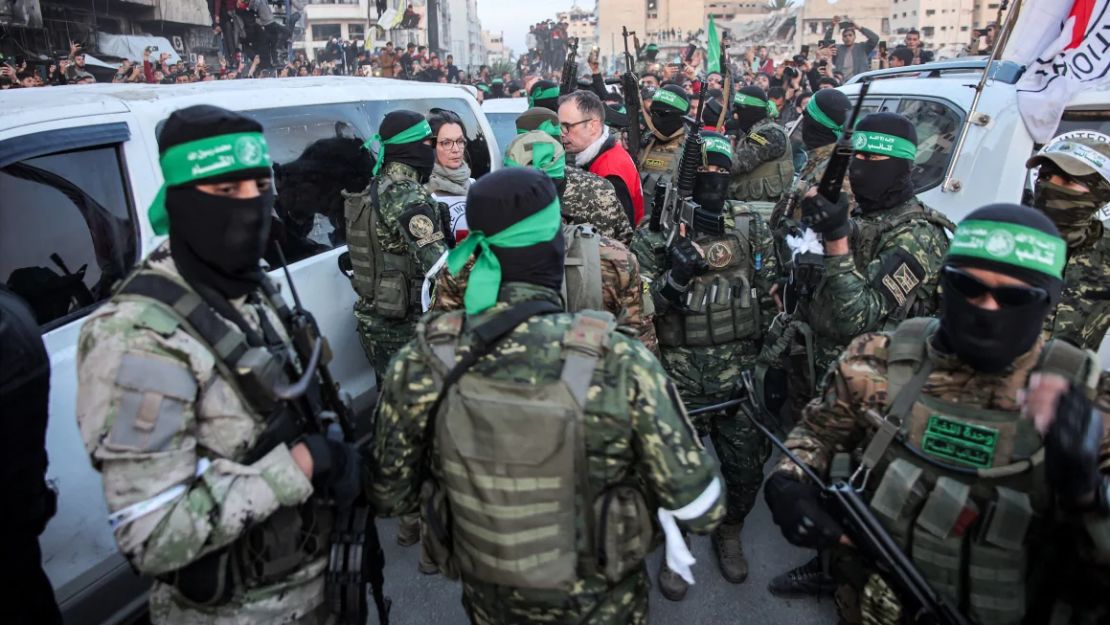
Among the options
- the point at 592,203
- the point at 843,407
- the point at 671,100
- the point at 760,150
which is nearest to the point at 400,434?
the point at 843,407

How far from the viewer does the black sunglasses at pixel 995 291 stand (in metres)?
1.67

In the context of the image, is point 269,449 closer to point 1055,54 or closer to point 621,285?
point 621,285

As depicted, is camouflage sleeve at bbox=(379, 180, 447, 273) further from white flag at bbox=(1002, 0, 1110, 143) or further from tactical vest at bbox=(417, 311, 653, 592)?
white flag at bbox=(1002, 0, 1110, 143)

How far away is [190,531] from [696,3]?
3676 cm

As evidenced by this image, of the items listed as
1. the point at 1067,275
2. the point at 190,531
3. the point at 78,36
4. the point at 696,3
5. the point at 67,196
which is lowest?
the point at 190,531

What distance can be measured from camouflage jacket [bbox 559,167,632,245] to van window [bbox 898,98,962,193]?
186cm

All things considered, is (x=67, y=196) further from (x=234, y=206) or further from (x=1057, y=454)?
(x=1057, y=454)

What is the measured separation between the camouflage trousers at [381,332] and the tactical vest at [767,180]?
3.08 metres

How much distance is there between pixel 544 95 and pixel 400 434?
6.32 metres

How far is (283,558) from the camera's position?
6.12ft

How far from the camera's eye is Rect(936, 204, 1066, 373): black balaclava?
1681mm

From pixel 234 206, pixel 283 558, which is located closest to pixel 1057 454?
pixel 283 558

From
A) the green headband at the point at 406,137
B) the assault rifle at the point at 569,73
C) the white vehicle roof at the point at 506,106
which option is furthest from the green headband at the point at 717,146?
the white vehicle roof at the point at 506,106

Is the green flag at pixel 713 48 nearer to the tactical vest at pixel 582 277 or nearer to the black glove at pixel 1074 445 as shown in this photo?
the tactical vest at pixel 582 277
